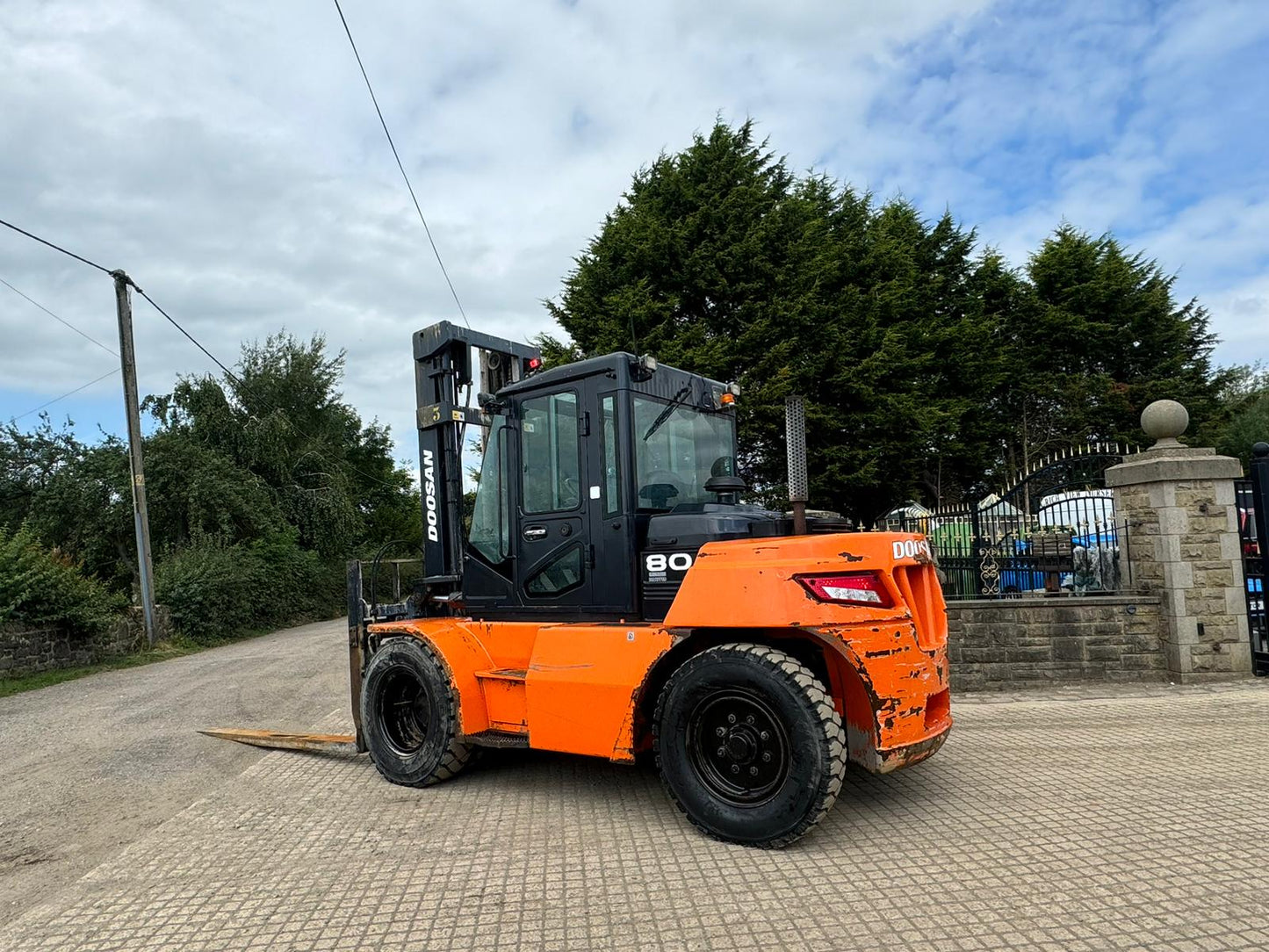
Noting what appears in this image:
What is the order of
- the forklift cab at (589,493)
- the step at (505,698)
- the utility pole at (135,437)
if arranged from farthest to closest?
the utility pole at (135,437)
the step at (505,698)
the forklift cab at (589,493)

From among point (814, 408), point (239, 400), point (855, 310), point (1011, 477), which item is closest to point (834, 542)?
point (814, 408)

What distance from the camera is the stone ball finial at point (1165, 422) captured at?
8625 mm

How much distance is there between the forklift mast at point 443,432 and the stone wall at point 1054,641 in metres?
5.44

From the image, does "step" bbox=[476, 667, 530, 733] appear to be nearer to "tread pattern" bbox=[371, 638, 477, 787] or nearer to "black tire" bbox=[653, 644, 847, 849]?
"tread pattern" bbox=[371, 638, 477, 787]

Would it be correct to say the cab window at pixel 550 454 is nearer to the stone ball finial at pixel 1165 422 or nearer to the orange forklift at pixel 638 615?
the orange forklift at pixel 638 615

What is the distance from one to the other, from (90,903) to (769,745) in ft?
11.0

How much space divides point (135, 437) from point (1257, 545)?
18104mm

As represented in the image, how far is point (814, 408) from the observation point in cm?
1761

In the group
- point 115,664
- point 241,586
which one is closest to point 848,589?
point 115,664

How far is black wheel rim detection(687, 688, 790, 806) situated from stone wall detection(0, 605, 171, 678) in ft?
41.4

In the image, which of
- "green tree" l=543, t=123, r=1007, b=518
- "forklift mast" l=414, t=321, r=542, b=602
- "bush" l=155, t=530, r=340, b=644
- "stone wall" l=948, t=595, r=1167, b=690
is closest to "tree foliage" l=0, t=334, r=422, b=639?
"bush" l=155, t=530, r=340, b=644

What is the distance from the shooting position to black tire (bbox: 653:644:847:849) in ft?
12.9

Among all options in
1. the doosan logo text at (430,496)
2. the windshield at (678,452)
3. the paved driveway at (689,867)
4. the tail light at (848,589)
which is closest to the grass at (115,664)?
the paved driveway at (689,867)

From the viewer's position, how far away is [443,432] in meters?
6.38
